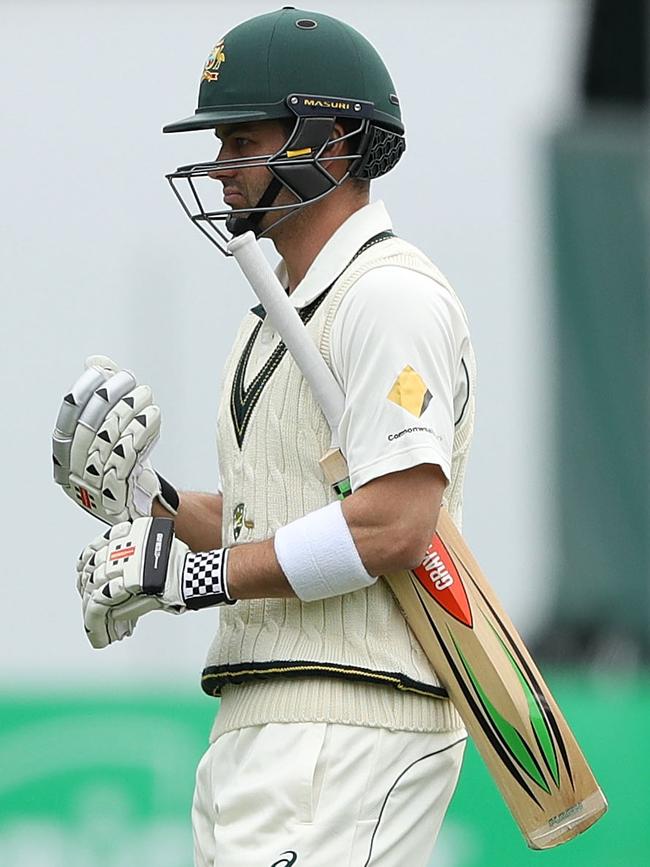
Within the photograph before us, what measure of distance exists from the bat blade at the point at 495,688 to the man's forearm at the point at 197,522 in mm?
505

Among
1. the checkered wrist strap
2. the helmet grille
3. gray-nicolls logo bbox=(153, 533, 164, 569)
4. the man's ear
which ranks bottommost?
the checkered wrist strap

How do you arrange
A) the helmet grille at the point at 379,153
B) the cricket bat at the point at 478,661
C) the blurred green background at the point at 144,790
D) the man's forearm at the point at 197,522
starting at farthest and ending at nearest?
1. the blurred green background at the point at 144,790
2. the man's forearm at the point at 197,522
3. the helmet grille at the point at 379,153
4. the cricket bat at the point at 478,661

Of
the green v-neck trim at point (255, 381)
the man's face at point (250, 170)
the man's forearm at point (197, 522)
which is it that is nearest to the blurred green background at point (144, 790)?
the man's forearm at point (197, 522)

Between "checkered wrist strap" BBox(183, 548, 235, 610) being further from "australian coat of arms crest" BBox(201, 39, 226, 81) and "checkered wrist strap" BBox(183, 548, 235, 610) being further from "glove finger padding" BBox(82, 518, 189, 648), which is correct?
"australian coat of arms crest" BBox(201, 39, 226, 81)

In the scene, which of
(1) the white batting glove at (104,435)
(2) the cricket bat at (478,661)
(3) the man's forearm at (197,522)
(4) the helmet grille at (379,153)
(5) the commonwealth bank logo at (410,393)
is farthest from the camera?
(3) the man's forearm at (197,522)

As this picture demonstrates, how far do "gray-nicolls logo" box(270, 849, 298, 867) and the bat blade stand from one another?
1.18 feet

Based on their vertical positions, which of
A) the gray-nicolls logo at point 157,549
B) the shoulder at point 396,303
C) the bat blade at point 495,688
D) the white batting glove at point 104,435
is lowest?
the bat blade at point 495,688

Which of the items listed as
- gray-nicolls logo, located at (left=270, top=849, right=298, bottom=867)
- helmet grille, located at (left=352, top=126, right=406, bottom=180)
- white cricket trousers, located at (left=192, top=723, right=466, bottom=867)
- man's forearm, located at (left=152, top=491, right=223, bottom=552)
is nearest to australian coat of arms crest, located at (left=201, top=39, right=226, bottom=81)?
helmet grille, located at (left=352, top=126, right=406, bottom=180)

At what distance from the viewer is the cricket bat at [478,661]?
10.3ft

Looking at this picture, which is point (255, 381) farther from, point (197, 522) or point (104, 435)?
point (197, 522)

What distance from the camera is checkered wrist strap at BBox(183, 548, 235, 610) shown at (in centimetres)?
308

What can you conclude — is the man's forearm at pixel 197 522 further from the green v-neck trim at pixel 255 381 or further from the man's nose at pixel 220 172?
the man's nose at pixel 220 172

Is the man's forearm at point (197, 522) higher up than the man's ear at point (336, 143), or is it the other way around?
the man's ear at point (336, 143)

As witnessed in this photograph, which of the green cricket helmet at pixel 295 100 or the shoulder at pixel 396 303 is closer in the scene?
the shoulder at pixel 396 303
